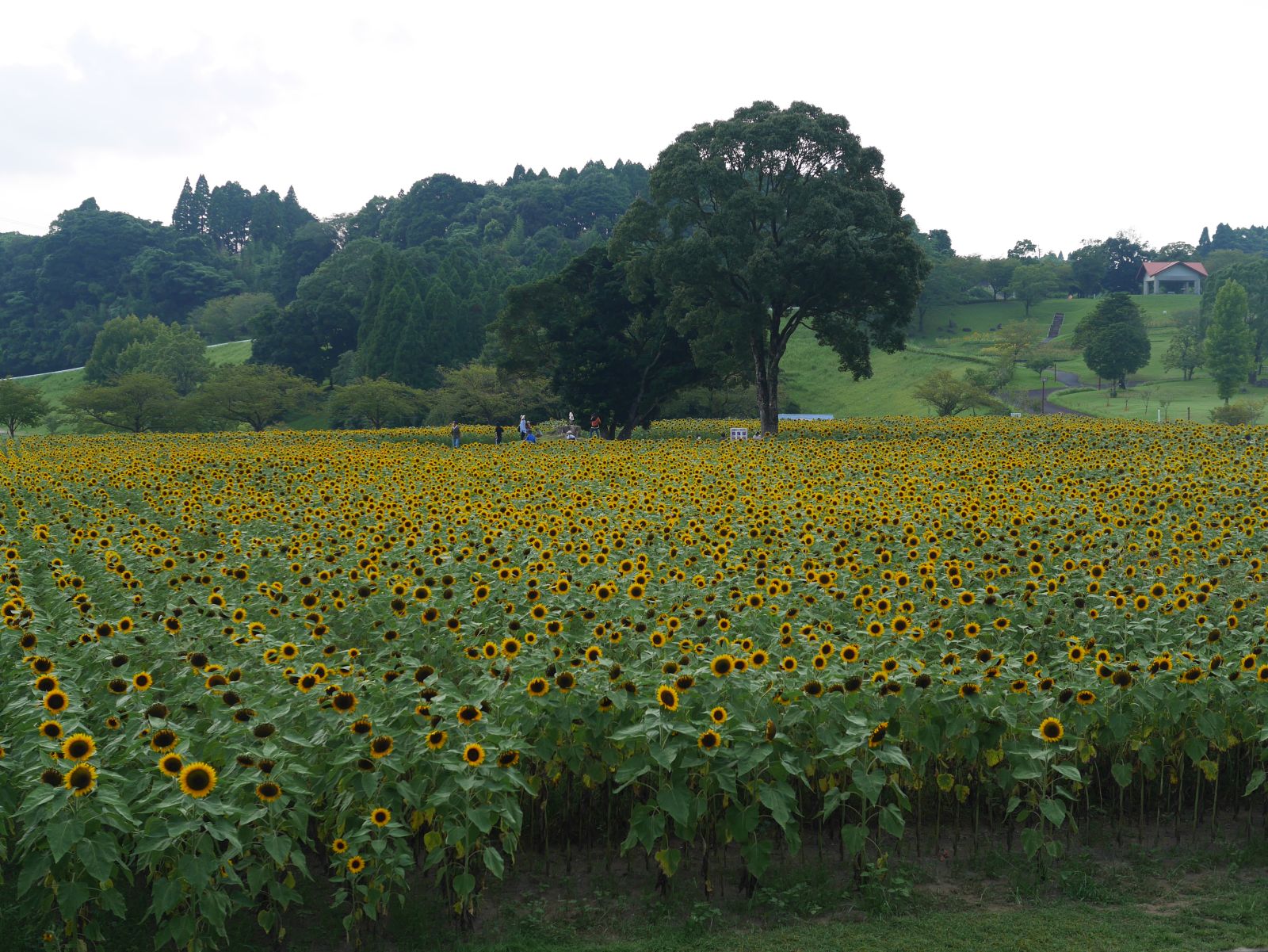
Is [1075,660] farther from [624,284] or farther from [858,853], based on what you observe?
[624,284]

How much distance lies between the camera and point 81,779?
462cm

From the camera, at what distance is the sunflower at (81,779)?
461 cm

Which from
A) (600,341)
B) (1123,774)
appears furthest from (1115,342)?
(1123,774)

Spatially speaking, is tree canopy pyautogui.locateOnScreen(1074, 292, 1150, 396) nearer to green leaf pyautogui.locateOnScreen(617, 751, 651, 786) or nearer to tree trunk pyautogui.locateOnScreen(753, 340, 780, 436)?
tree trunk pyautogui.locateOnScreen(753, 340, 780, 436)

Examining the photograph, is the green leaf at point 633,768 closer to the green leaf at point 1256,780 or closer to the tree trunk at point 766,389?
the green leaf at point 1256,780

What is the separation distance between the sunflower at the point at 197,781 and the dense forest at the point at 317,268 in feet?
217

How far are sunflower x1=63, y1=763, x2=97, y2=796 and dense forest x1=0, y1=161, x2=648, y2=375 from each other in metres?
66.0

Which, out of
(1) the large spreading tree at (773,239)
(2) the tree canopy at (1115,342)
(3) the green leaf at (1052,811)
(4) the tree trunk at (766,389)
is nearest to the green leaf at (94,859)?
(3) the green leaf at (1052,811)

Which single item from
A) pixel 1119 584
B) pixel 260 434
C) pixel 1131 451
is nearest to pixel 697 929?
pixel 1119 584

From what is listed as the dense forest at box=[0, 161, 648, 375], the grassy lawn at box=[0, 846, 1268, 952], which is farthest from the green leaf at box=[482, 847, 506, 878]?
the dense forest at box=[0, 161, 648, 375]

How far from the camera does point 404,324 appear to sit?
7119 cm

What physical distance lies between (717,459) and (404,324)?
5349 cm

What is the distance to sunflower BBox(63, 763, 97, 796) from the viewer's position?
4609 millimetres

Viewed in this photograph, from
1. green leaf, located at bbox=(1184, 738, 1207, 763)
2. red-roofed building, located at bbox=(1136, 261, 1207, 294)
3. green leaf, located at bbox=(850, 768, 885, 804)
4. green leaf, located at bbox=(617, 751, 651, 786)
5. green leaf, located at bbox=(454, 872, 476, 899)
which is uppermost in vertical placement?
red-roofed building, located at bbox=(1136, 261, 1207, 294)
